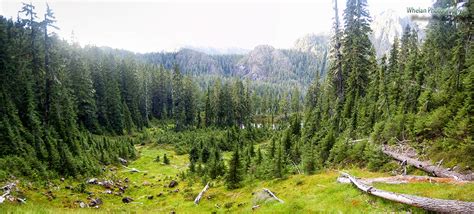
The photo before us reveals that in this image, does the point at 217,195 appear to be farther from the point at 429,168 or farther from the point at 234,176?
the point at 429,168

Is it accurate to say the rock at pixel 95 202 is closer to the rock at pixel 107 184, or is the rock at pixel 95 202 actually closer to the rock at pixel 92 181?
the rock at pixel 92 181

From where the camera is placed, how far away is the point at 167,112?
131m

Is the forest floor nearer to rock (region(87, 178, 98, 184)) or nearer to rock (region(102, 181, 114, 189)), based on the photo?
rock (region(87, 178, 98, 184))

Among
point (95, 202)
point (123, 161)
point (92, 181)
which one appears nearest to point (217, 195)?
point (95, 202)

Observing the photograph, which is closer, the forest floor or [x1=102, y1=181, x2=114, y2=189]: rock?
the forest floor

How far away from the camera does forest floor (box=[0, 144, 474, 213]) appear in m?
15.5

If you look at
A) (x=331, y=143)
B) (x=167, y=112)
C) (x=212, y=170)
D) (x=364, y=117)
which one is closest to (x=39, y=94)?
(x=212, y=170)

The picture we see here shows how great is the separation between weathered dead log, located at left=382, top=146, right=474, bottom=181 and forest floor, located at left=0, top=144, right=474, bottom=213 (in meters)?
2.94

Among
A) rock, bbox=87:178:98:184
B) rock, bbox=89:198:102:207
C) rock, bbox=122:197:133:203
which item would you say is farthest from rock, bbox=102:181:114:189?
rock, bbox=89:198:102:207

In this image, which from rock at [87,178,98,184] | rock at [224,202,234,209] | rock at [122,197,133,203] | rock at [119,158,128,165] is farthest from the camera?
rock at [119,158,128,165]

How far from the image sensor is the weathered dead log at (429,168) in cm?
2041

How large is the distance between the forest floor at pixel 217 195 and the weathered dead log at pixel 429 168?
2.94m

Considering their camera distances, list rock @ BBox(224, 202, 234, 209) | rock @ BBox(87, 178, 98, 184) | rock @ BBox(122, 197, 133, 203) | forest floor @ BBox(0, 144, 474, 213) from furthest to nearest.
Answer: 1. rock @ BBox(87, 178, 98, 184)
2. rock @ BBox(122, 197, 133, 203)
3. rock @ BBox(224, 202, 234, 209)
4. forest floor @ BBox(0, 144, 474, 213)

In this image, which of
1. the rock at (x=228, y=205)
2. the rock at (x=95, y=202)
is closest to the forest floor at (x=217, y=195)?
the rock at (x=228, y=205)
